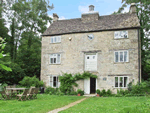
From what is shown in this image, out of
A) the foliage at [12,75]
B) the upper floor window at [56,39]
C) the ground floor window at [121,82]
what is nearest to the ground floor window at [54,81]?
the upper floor window at [56,39]

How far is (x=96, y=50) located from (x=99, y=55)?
0.70 meters

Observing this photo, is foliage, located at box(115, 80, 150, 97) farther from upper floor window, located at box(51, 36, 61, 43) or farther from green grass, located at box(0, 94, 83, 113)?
upper floor window, located at box(51, 36, 61, 43)

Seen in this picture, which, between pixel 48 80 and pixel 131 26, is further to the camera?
pixel 48 80

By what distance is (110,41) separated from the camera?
1912 cm

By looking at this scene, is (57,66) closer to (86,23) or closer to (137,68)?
(86,23)

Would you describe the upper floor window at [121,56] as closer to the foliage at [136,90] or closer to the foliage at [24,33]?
the foliage at [136,90]

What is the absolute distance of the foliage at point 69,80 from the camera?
1928 cm

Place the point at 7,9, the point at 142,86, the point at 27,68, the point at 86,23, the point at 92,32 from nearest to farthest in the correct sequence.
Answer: the point at 142,86, the point at 92,32, the point at 86,23, the point at 27,68, the point at 7,9

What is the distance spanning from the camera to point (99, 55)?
1933 cm

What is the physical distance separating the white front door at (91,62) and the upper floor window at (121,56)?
2.43 meters

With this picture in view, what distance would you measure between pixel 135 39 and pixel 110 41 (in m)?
2.69

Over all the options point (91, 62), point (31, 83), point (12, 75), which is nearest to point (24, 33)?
point (12, 75)

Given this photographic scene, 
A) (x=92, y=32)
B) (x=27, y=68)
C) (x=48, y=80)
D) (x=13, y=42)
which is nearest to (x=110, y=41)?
(x=92, y=32)

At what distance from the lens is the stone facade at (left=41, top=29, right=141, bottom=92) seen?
59.6 ft
